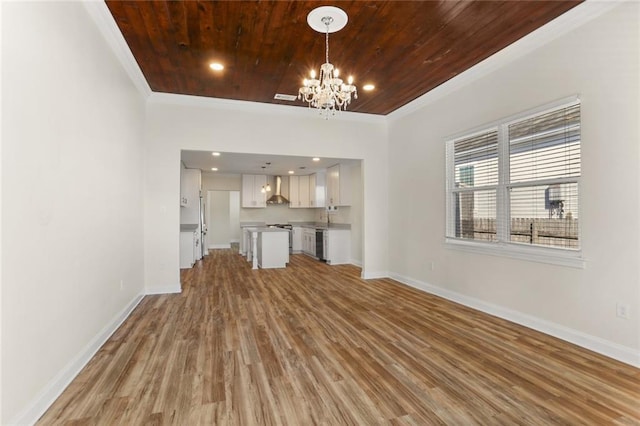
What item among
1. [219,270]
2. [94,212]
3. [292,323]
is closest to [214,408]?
[292,323]

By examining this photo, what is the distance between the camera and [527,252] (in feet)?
11.5

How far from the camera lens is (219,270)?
6.96 m

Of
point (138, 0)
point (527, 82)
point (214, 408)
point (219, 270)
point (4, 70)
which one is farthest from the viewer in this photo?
point (219, 270)

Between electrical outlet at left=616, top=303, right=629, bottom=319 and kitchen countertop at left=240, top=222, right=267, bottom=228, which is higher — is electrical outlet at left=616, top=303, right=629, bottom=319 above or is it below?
below

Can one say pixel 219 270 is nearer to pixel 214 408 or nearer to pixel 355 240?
pixel 355 240

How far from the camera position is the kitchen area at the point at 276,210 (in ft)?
23.9

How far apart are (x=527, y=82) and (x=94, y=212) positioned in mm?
4557

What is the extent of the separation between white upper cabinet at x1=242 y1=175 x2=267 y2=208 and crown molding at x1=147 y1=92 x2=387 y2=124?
4.53m

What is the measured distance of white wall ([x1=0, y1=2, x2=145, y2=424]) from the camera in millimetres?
1708

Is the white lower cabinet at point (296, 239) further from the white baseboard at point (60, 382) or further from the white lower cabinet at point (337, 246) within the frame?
the white baseboard at point (60, 382)

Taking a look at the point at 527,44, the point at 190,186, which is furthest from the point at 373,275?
the point at 190,186

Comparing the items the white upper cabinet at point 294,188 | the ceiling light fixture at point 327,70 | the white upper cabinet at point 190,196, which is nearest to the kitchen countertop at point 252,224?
the white upper cabinet at point 294,188

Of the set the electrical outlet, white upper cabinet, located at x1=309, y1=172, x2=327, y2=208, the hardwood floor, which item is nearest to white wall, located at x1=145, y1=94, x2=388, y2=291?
the hardwood floor

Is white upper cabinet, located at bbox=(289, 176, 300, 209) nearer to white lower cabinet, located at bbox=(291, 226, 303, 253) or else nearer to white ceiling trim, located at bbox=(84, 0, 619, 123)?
white lower cabinet, located at bbox=(291, 226, 303, 253)
